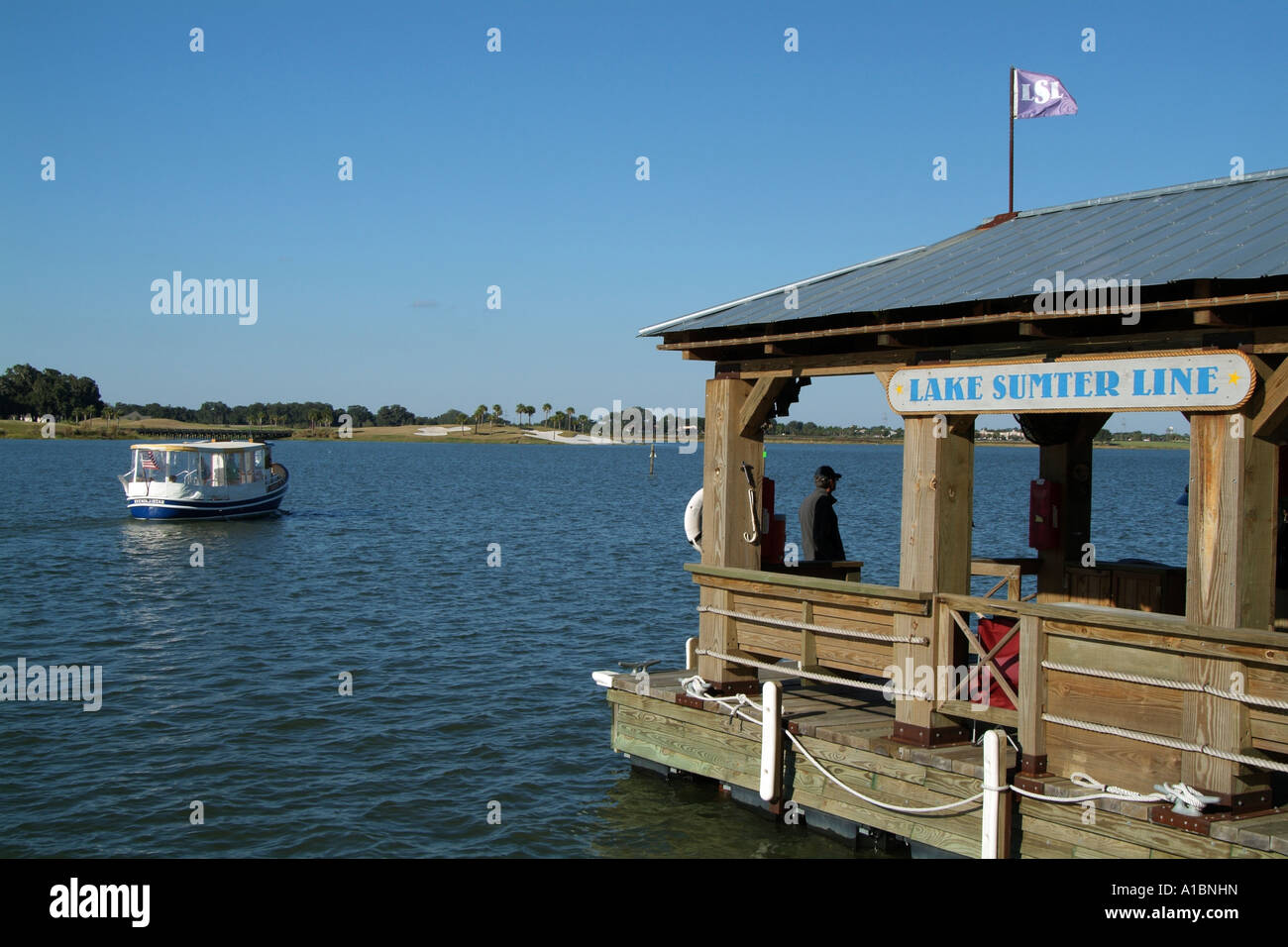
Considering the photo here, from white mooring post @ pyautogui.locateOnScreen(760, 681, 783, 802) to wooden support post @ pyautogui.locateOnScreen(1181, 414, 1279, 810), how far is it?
3.39 metres

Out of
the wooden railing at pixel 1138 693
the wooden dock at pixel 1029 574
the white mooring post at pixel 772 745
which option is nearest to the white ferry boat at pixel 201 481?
the wooden dock at pixel 1029 574

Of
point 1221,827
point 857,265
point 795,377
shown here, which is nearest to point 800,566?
point 795,377

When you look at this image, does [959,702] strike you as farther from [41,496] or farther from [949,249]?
[41,496]

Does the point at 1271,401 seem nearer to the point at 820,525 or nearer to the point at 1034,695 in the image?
the point at 1034,695

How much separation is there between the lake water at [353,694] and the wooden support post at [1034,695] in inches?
91.8

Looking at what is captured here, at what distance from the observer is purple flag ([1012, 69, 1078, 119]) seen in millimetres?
12562

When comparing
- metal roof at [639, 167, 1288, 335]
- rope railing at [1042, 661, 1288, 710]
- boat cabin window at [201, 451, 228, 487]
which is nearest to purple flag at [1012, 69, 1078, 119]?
metal roof at [639, 167, 1288, 335]

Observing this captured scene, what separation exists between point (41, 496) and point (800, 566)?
59578 mm

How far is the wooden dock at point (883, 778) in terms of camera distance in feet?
25.3

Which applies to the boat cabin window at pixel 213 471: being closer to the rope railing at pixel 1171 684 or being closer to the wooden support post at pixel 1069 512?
the wooden support post at pixel 1069 512

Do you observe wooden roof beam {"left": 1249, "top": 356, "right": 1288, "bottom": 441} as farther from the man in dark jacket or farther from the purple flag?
the purple flag

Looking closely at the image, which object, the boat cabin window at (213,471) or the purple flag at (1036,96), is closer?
the purple flag at (1036,96)
